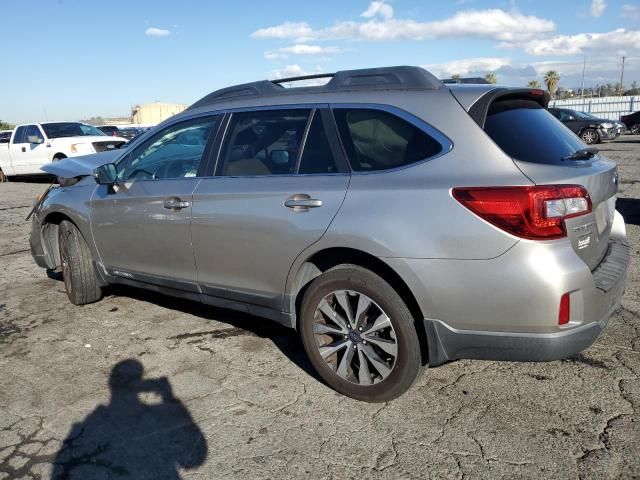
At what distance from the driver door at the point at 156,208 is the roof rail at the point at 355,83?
0.35m

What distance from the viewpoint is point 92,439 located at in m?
2.95

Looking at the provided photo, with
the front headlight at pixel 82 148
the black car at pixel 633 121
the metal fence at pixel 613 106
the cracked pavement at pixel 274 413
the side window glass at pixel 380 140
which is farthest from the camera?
the metal fence at pixel 613 106

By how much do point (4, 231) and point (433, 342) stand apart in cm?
833

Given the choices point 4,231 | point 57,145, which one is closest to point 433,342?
point 4,231

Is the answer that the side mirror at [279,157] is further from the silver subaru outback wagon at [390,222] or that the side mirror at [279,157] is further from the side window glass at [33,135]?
the side window glass at [33,135]

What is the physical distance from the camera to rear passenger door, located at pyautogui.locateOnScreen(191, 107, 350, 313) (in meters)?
3.15

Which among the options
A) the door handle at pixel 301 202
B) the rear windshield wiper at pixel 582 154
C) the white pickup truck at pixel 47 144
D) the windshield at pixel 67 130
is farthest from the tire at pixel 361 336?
the windshield at pixel 67 130

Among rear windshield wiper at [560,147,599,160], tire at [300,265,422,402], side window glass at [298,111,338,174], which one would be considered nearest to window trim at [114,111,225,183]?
side window glass at [298,111,338,174]

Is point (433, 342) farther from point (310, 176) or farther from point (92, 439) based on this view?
point (92, 439)

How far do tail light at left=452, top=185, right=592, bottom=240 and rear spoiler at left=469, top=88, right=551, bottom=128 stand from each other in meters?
0.43

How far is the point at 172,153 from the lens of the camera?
421 centimetres

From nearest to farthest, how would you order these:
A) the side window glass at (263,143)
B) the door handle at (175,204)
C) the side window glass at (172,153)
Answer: the side window glass at (263,143) < the door handle at (175,204) < the side window glass at (172,153)

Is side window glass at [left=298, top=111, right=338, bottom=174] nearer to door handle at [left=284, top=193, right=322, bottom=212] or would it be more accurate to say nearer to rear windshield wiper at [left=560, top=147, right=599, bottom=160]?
door handle at [left=284, top=193, right=322, bottom=212]

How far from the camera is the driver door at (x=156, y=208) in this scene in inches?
152
